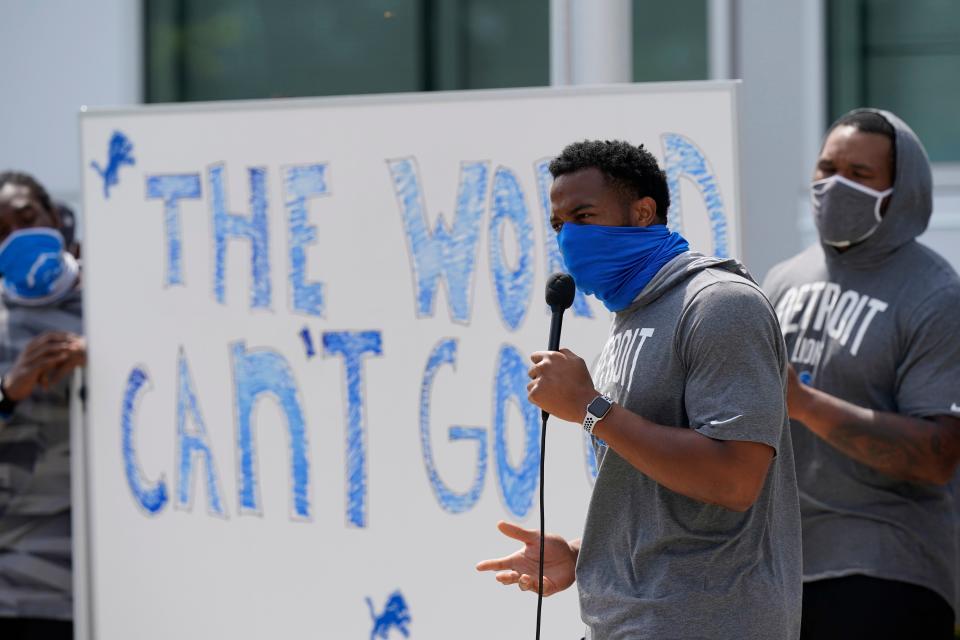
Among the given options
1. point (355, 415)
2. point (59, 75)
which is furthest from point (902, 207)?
point (59, 75)

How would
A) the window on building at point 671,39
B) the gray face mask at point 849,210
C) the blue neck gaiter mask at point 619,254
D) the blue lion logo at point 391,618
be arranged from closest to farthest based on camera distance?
the blue neck gaiter mask at point 619,254
the gray face mask at point 849,210
the blue lion logo at point 391,618
the window on building at point 671,39

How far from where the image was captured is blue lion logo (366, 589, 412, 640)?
3178mm

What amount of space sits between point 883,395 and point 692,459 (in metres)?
1.05

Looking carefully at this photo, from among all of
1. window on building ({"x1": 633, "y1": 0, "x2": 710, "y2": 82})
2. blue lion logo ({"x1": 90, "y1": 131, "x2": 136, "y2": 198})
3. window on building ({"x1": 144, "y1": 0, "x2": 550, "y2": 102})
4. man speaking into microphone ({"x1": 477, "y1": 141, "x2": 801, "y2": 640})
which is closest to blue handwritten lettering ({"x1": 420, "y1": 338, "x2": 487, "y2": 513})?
blue lion logo ({"x1": 90, "y1": 131, "x2": 136, "y2": 198})

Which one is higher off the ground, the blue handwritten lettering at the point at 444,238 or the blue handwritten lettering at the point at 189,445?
the blue handwritten lettering at the point at 444,238

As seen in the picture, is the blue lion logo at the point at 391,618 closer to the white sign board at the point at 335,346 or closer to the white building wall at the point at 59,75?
the white sign board at the point at 335,346

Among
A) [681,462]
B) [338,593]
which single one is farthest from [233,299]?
[681,462]

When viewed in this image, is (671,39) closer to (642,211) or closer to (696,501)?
(642,211)

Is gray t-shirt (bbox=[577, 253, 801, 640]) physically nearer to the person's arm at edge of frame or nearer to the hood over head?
the person's arm at edge of frame

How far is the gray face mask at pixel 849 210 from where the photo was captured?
2756 mm

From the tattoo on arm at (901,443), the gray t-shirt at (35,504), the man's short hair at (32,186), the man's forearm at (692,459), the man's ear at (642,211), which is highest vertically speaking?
the man's short hair at (32,186)

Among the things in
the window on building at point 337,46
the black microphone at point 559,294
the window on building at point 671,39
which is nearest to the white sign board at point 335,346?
the black microphone at point 559,294

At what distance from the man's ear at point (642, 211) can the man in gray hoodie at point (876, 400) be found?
2.24 feet

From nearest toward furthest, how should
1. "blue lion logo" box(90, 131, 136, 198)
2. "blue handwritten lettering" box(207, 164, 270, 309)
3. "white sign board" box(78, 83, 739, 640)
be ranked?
"white sign board" box(78, 83, 739, 640), "blue handwritten lettering" box(207, 164, 270, 309), "blue lion logo" box(90, 131, 136, 198)
